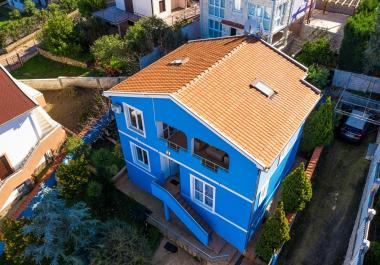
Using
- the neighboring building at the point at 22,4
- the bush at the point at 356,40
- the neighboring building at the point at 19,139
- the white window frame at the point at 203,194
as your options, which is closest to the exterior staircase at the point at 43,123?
the neighboring building at the point at 19,139

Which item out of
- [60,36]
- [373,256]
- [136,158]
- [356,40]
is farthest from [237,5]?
[373,256]

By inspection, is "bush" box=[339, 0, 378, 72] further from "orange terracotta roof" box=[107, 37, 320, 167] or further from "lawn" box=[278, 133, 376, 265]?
"orange terracotta roof" box=[107, 37, 320, 167]

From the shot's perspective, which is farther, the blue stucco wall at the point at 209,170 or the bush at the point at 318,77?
the bush at the point at 318,77

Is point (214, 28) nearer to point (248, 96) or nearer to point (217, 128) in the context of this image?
point (248, 96)

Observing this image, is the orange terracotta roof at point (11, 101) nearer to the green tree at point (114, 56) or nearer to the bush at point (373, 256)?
the green tree at point (114, 56)

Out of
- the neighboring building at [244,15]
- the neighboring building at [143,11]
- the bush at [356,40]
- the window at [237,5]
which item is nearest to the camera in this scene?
the bush at [356,40]
